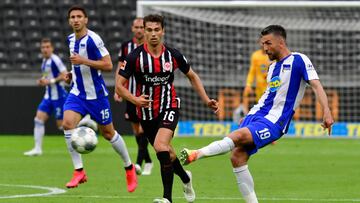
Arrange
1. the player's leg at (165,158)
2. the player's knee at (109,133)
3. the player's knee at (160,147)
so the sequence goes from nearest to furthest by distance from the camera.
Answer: the player's leg at (165,158)
the player's knee at (160,147)
the player's knee at (109,133)

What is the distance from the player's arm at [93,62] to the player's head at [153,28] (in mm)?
1404

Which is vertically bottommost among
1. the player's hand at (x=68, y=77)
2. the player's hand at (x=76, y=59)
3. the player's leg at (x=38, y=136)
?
the player's leg at (x=38, y=136)

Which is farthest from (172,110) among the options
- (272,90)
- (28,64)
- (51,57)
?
(28,64)

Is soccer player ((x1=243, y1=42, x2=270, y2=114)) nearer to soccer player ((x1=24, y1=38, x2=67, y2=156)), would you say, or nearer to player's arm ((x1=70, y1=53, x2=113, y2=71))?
soccer player ((x1=24, y1=38, x2=67, y2=156))

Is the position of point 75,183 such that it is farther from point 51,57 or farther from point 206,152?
point 51,57

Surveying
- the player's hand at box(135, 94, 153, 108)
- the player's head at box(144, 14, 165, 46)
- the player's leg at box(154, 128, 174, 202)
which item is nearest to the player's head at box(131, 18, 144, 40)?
the player's head at box(144, 14, 165, 46)

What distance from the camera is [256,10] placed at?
80.7 feet

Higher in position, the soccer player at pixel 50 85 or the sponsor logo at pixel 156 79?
the sponsor logo at pixel 156 79

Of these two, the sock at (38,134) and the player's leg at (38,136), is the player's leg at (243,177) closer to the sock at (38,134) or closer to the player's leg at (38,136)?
the player's leg at (38,136)

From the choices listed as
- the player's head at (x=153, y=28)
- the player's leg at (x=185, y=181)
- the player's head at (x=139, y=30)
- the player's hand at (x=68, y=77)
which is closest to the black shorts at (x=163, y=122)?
the player's leg at (x=185, y=181)

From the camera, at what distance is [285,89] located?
877cm

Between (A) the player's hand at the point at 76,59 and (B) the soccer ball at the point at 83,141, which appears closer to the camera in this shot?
(B) the soccer ball at the point at 83,141

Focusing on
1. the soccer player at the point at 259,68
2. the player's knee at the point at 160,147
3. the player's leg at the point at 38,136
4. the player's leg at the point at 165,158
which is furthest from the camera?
the soccer player at the point at 259,68

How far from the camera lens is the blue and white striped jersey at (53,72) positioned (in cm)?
1817
